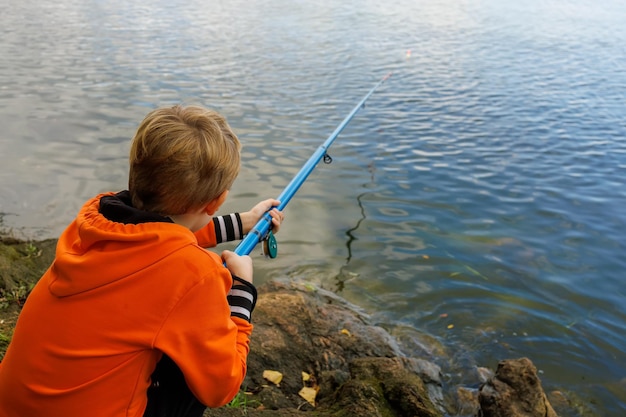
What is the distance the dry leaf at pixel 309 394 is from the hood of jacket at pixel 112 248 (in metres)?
1.95

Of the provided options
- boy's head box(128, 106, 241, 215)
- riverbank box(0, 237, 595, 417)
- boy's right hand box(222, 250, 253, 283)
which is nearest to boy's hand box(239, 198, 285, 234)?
boy's right hand box(222, 250, 253, 283)

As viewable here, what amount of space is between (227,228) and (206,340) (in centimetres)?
98

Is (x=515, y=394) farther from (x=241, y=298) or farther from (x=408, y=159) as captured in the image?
(x=408, y=159)

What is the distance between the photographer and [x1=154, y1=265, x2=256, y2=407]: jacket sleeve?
5.81ft

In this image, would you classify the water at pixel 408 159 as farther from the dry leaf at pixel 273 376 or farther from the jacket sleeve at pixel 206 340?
the jacket sleeve at pixel 206 340

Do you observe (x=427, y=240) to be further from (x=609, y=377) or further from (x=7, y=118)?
→ (x=7, y=118)

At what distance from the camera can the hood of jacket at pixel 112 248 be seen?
1.71 metres

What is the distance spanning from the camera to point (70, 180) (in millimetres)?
7293

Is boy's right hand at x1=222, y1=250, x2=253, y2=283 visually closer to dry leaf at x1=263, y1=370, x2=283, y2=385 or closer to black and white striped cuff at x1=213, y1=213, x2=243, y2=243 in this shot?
black and white striped cuff at x1=213, y1=213, x2=243, y2=243

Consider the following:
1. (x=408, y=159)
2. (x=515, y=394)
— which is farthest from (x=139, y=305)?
(x=408, y=159)

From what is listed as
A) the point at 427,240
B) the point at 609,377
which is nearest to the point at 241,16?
the point at 427,240

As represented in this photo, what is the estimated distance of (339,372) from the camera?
11.9 feet

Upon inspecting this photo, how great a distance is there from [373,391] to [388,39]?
1603 cm

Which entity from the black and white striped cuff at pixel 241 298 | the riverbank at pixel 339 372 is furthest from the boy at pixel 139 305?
the riverbank at pixel 339 372
